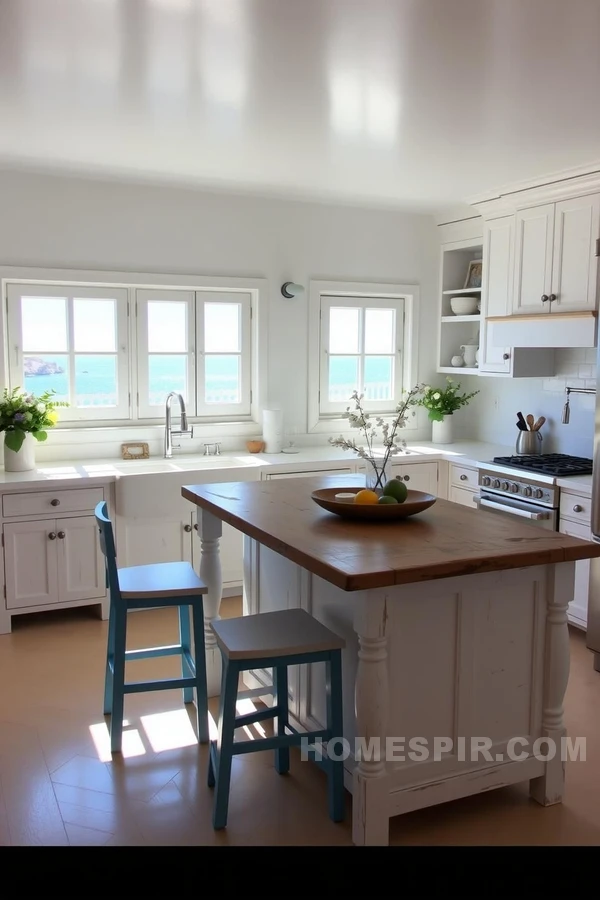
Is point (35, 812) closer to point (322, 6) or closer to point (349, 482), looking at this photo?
point (349, 482)

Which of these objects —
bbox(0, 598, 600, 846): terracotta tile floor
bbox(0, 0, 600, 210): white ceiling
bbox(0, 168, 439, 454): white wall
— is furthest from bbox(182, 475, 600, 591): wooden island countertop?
bbox(0, 168, 439, 454): white wall

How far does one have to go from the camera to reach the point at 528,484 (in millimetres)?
4480

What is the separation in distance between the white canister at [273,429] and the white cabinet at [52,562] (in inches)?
53.6

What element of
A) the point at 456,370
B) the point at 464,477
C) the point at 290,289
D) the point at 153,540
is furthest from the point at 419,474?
the point at 153,540

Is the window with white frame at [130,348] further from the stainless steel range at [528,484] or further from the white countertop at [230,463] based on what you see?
the stainless steel range at [528,484]

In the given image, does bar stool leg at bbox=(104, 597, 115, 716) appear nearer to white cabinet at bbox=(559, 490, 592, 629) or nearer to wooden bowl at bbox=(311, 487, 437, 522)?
wooden bowl at bbox=(311, 487, 437, 522)

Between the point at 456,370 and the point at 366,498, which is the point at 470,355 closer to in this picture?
the point at 456,370

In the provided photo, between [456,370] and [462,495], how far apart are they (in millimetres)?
1009

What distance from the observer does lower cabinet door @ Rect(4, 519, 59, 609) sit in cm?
427

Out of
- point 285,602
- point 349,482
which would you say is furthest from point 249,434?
point 285,602

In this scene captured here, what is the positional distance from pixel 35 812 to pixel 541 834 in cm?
165

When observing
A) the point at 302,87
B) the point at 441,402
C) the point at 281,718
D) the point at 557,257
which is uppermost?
the point at 302,87

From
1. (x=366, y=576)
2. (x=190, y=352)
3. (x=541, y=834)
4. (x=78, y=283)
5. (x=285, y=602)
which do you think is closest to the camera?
(x=366, y=576)

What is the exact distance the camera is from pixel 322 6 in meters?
2.38
